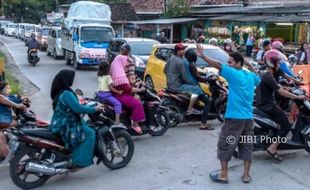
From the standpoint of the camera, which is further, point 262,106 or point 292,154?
point 292,154

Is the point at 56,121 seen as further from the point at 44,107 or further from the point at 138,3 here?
the point at 138,3

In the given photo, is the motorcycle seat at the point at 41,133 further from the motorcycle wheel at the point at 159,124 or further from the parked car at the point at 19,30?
the parked car at the point at 19,30

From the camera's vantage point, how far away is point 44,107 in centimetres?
1194

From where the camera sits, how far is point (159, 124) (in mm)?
8664

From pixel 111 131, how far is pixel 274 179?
2248 mm

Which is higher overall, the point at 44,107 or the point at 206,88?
the point at 206,88

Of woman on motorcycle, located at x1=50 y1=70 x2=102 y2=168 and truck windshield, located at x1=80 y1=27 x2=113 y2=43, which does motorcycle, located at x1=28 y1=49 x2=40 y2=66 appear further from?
woman on motorcycle, located at x1=50 y1=70 x2=102 y2=168

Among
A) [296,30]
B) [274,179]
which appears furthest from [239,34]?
[274,179]

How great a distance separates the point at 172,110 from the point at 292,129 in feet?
9.09

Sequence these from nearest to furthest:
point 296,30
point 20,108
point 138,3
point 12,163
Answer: point 12,163 < point 20,108 < point 296,30 < point 138,3

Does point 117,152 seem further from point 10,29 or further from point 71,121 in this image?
point 10,29

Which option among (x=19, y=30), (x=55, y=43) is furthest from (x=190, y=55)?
(x=19, y=30)

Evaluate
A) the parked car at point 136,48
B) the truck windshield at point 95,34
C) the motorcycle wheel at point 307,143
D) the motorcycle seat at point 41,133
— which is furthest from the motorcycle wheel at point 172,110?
the truck windshield at point 95,34

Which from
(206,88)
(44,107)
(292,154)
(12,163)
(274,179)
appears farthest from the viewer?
(44,107)
